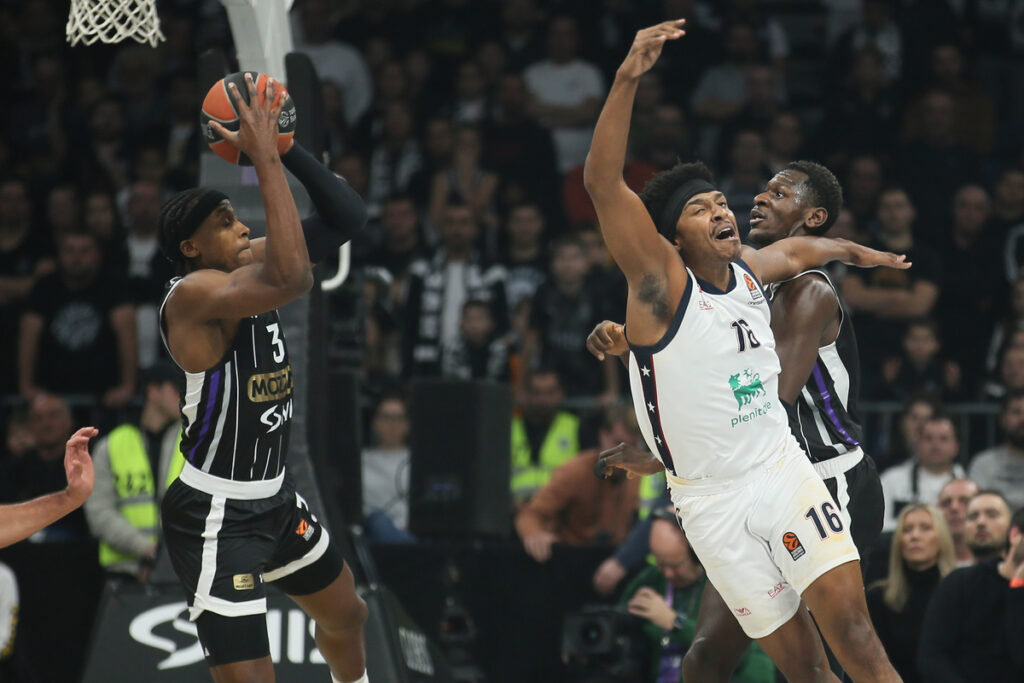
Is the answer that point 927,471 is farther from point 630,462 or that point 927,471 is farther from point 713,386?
point 713,386

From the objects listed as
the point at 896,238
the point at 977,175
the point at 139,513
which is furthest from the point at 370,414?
the point at 977,175

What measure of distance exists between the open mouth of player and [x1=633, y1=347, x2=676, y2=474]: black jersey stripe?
0.51m

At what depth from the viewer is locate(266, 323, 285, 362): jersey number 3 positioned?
596cm

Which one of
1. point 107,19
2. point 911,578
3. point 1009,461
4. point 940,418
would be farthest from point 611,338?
point 1009,461

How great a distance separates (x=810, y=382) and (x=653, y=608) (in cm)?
279

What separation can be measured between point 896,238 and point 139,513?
19.0 feet

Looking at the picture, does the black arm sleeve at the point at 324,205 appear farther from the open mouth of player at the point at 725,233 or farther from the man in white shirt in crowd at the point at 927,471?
the man in white shirt in crowd at the point at 927,471

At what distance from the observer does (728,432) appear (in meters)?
5.40

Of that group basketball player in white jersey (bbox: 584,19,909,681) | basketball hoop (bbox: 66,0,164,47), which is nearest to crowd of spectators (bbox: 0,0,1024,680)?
basketball hoop (bbox: 66,0,164,47)

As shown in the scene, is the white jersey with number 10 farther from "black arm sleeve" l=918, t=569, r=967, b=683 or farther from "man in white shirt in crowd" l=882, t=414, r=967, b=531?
"man in white shirt in crowd" l=882, t=414, r=967, b=531

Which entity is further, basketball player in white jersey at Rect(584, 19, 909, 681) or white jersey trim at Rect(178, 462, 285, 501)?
white jersey trim at Rect(178, 462, 285, 501)

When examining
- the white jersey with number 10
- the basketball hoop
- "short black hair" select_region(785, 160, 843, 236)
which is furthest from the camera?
the basketball hoop

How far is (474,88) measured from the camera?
13031 millimetres

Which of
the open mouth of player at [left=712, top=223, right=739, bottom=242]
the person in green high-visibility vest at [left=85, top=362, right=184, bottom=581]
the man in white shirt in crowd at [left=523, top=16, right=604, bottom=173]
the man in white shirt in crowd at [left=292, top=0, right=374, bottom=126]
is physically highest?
the man in white shirt in crowd at [left=292, top=0, right=374, bottom=126]
